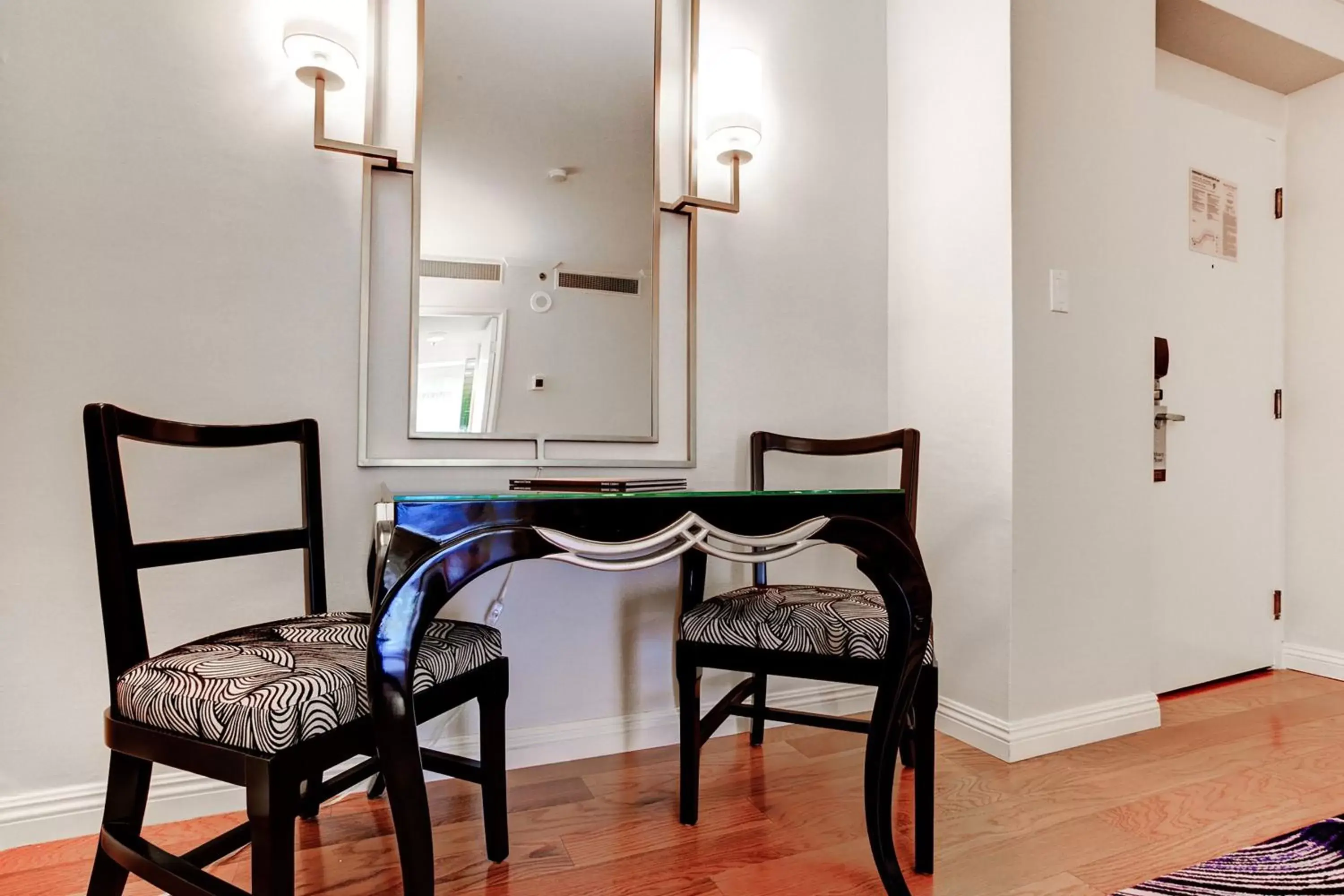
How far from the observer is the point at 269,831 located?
865mm

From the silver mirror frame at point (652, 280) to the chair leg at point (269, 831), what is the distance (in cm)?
85

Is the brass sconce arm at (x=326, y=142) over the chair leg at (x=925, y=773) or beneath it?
over

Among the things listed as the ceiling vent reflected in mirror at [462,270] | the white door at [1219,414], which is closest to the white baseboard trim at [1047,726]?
the white door at [1219,414]

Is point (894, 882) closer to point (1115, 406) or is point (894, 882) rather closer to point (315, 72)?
point (1115, 406)

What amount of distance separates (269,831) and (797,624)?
2.87ft

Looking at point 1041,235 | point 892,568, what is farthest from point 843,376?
point 892,568

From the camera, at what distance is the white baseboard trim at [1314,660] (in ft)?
8.14

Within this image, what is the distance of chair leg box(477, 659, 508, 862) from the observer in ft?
4.23

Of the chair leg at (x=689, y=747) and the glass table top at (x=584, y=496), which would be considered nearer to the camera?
the glass table top at (x=584, y=496)

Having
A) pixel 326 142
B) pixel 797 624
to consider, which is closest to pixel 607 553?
pixel 797 624

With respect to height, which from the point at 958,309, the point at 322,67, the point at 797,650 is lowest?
the point at 797,650

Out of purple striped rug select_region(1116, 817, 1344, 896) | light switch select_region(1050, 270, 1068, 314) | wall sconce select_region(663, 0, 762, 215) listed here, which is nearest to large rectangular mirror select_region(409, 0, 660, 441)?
wall sconce select_region(663, 0, 762, 215)

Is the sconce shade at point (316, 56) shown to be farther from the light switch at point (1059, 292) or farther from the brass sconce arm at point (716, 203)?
the light switch at point (1059, 292)

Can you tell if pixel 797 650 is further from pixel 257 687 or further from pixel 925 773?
pixel 257 687
